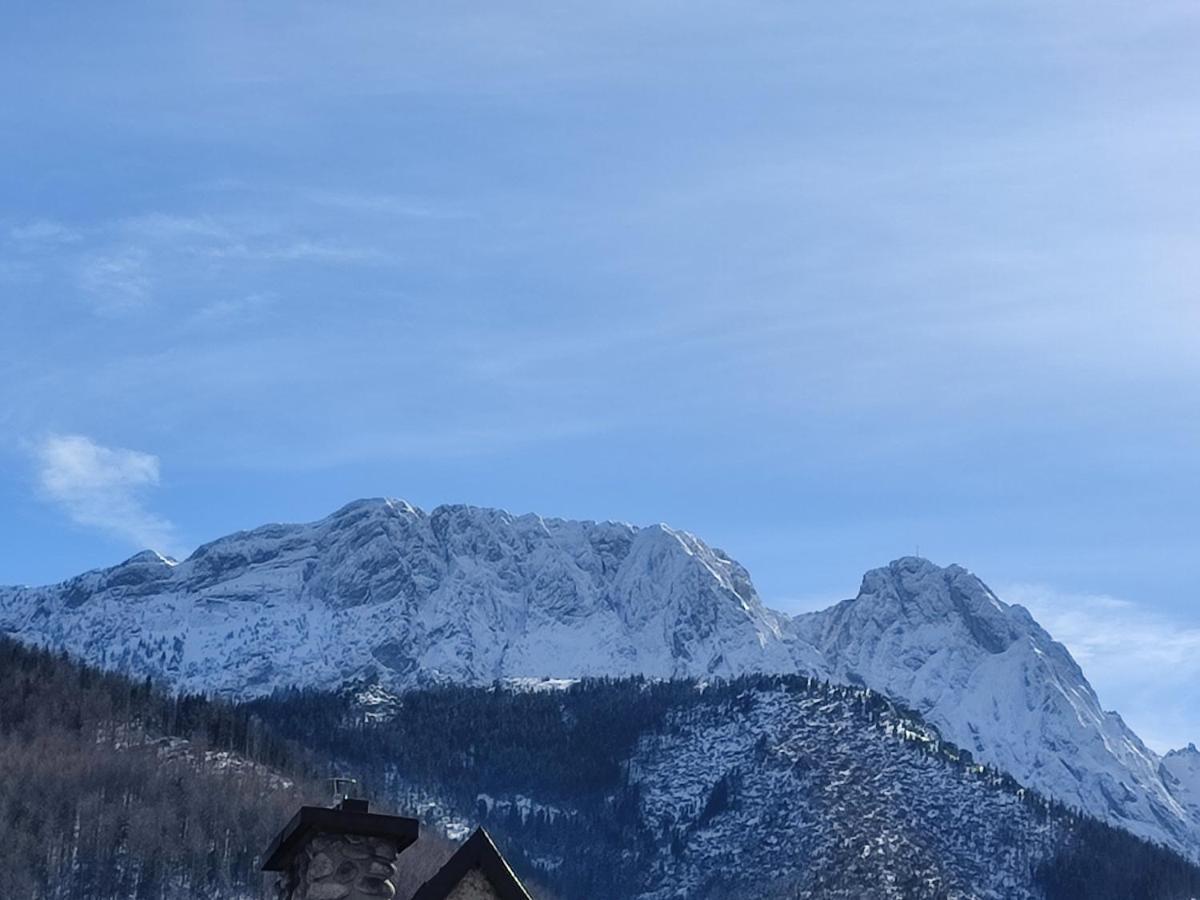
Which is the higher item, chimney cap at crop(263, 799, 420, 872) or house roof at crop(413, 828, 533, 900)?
chimney cap at crop(263, 799, 420, 872)

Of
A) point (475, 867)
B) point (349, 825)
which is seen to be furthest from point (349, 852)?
point (475, 867)

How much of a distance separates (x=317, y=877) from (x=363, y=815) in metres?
0.91

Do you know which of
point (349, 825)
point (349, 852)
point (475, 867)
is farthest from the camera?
point (475, 867)

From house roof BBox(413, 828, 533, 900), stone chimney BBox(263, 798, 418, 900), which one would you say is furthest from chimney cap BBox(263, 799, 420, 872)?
house roof BBox(413, 828, 533, 900)

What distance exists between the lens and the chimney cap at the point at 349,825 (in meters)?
21.4

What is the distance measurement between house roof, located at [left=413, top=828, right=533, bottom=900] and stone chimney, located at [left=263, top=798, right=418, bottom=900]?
1.60 feet

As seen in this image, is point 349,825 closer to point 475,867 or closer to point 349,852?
point 349,852

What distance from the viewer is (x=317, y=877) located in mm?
21656

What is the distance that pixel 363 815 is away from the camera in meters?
21.5

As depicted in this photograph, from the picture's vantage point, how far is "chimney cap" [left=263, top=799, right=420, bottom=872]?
70.3 feet

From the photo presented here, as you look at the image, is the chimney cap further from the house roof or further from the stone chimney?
the house roof

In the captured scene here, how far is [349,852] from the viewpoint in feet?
71.2

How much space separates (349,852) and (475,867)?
139 cm

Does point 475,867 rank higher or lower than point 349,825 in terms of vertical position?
lower
